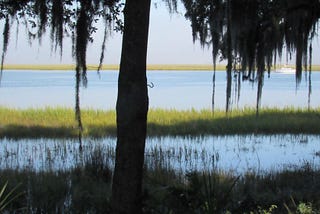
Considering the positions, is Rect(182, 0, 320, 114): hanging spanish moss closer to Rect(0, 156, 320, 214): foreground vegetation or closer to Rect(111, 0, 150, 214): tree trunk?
Rect(0, 156, 320, 214): foreground vegetation

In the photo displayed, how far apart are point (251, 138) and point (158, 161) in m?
4.48

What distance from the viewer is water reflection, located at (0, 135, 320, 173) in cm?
793

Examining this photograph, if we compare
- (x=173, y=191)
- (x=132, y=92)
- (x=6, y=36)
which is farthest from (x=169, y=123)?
(x=132, y=92)

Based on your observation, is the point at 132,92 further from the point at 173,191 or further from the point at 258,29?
the point at 258,29

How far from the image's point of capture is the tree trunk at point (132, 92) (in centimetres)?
324

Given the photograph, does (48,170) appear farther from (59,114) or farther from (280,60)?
(59,114)

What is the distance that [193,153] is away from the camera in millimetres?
9234

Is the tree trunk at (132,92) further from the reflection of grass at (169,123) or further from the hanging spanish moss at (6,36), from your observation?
the reflection of grass at (169,123)

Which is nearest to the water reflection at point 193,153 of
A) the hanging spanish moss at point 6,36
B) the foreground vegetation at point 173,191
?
the foreground vegetation at point 173,191

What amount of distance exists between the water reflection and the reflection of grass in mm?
767

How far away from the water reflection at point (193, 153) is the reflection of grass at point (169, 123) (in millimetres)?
767

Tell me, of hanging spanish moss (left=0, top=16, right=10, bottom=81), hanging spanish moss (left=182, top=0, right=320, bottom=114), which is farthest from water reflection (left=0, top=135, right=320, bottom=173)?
hanging spanish moss (left=0, top=16, right=10, bottom=81)

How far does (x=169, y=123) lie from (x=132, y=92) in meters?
10.3

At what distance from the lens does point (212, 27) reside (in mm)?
6707
